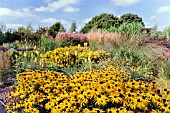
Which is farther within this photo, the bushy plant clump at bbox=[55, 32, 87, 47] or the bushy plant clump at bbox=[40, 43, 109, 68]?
the bushy plant clump at bbox=[55, 32, 87, 47]

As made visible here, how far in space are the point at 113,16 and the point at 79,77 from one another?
31443 mm

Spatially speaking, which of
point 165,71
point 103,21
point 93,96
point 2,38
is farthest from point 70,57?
point 103,21

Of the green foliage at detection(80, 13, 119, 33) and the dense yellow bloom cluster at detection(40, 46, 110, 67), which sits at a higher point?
the green foliage at detection(80, 13, 119, 33)

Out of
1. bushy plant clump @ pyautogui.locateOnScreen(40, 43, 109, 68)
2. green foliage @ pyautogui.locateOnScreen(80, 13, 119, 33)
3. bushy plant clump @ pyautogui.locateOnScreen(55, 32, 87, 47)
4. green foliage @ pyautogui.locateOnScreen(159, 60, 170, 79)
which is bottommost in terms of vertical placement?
green foliage @ pyautogui.locateOnScreen(159, 60, 170, 79)

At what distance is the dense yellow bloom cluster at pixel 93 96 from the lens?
177 inches

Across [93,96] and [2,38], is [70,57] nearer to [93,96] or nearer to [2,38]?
[93,96]

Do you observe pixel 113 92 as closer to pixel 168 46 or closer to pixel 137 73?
pixel 137 73

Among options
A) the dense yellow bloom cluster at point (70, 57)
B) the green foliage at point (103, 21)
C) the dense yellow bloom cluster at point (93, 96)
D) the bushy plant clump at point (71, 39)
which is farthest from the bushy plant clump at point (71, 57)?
the green foliage at point (103, 21)

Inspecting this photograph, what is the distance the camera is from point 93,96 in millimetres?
4609

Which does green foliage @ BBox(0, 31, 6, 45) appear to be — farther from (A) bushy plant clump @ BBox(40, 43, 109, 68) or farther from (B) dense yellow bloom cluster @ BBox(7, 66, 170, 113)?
(B) dense yellow bloom cluster @ BBox(7, 66, 170, 113)

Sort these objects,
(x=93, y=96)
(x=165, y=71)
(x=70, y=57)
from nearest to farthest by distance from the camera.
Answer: (x=93, y=96) → (x=165, y=71) → (x=70, y=57)

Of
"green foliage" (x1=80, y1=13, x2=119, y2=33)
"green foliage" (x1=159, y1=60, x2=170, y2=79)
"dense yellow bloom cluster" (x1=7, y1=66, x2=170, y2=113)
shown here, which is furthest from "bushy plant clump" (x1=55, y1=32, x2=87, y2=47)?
"green foliage" (x1=80, y1=13, x2=119, y2=33)

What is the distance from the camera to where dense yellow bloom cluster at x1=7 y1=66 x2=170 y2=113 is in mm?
4488

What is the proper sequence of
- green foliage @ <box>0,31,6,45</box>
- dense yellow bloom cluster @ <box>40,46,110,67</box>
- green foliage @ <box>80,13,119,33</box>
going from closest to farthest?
dense yellow bloom cluster @ <box>40,46,110,67</box>
green foliage @ <box>0,31,6,45</box>
green foliage @ <box>80,13,119,33</box>
